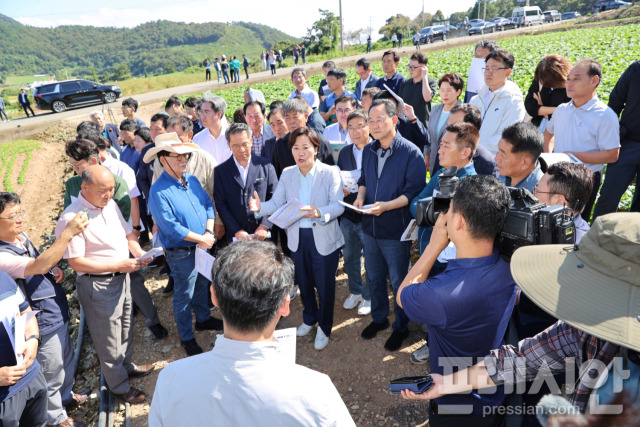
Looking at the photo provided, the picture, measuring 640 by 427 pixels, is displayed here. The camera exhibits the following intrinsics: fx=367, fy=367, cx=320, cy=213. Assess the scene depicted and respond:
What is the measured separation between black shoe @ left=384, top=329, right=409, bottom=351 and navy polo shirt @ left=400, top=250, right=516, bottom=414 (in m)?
1.73

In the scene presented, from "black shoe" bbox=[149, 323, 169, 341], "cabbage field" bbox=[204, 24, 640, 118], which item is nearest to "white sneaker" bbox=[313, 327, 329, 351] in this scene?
"black shoe" bbox=[149, 323, 169, 341]

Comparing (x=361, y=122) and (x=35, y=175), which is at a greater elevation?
(x=361, y=122)

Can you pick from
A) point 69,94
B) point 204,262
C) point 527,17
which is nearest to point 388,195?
point 204,262

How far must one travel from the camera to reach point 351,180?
12.7ft

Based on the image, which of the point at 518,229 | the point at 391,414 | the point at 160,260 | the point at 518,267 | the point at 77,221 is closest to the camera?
the point at 518,267

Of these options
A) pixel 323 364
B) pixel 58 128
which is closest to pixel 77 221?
pixel 323 364

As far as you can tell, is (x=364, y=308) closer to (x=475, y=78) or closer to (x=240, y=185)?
(x=240, y=185)

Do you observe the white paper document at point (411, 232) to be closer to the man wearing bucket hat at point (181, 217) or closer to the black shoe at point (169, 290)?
the man wearing bucket hat at point (181, 217)

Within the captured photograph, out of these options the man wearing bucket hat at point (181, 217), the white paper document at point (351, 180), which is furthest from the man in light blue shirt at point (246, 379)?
the white paper document at point (351, 180)

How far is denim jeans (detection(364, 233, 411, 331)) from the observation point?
140 inches

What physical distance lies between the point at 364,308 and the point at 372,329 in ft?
1.36

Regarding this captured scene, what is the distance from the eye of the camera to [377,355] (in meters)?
3.66

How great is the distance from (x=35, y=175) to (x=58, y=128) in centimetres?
568

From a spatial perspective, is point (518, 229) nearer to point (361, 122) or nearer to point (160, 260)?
point (361, 122)
